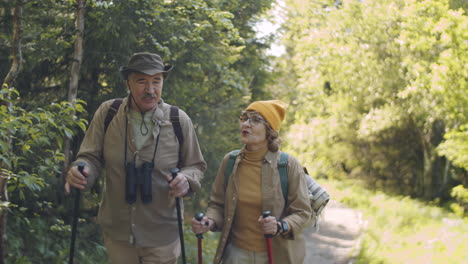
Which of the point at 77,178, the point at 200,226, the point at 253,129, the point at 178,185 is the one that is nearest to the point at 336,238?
the point at 253,129

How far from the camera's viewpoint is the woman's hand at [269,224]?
3.20 metres

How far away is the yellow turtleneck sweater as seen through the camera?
3.49m

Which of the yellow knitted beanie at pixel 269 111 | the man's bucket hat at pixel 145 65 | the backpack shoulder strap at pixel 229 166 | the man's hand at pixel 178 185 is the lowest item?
the man's hand at pixel 178 185

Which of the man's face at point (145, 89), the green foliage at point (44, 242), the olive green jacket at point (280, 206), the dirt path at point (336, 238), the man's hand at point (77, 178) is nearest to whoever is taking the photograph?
the man's hand at point (77, 178)

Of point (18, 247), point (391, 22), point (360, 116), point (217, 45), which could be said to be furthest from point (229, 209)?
point (360, 116)

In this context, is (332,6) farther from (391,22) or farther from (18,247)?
(18,247)

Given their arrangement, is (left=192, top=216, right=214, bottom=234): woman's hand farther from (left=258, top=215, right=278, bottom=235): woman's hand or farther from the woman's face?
the woman's face

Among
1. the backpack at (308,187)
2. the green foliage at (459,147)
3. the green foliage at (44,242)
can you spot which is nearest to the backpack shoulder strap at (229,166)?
the backpack at (308,187)

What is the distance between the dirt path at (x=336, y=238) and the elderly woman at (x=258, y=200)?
4969 millimetres

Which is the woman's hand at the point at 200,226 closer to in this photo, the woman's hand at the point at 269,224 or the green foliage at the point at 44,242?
the woman's hand at the point at 269,224

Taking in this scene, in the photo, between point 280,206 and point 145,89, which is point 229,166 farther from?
point 145,89

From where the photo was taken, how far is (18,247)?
6.25 metres

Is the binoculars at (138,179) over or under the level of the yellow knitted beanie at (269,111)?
under

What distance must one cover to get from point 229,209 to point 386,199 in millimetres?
14208
